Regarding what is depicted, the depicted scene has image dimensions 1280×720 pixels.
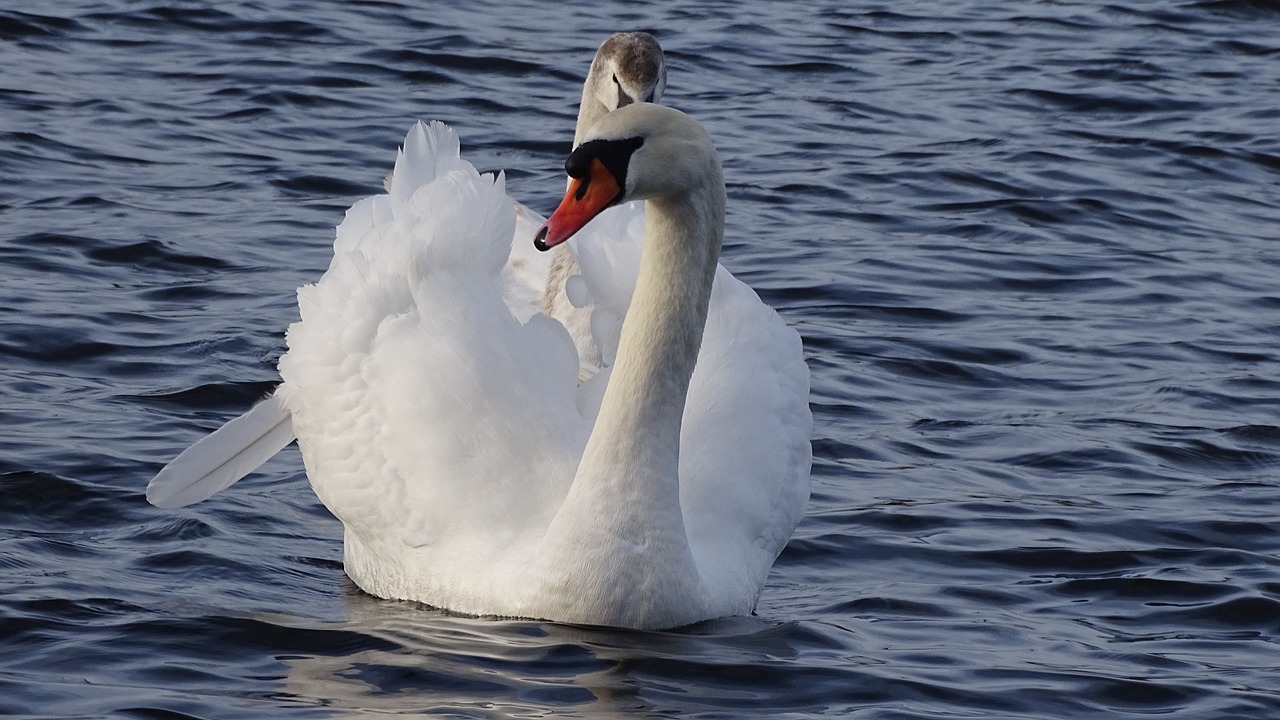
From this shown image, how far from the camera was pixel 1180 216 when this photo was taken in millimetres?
11906

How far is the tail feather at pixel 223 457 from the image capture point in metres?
6.64

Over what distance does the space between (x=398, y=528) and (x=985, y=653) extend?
1.65 meters

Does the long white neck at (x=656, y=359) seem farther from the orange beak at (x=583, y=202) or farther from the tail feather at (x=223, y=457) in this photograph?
the tail feather at (x=223, y=457)

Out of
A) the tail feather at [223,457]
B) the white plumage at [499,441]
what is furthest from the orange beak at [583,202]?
the tail feather at [223,457]

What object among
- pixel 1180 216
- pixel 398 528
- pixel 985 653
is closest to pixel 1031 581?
pixel 985 653

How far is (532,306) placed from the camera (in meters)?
8.12

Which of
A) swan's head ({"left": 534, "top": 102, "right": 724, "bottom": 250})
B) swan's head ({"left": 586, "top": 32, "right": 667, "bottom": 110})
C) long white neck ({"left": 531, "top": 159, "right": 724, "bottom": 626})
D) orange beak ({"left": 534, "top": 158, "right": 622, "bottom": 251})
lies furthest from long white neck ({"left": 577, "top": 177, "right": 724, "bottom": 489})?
swan's head ({"left": 586, "top": 32, "right": 667, "bottom": 110})

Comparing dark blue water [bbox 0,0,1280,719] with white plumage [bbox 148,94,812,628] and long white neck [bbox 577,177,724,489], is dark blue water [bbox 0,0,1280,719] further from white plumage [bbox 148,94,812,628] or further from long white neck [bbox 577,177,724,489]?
long white neck [bbox 577,177,724,489]

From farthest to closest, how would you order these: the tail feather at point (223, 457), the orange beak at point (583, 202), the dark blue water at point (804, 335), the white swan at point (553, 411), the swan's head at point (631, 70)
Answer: the swan's head at point (631, 70) < the tail feather at point (223, 457) < the white swan at point (553, 411) < the dark blue water at point (804, 335) < the orange beak at point (583, 202)

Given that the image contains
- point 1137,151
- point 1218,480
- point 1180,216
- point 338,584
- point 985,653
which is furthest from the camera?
point 1137,151

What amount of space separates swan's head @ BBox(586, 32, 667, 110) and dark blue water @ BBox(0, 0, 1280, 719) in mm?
1441

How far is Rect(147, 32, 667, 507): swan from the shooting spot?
6711 millimetres

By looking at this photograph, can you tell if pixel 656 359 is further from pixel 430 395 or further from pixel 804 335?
pixel 804 335

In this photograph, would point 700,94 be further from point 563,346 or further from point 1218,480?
point 563,346
